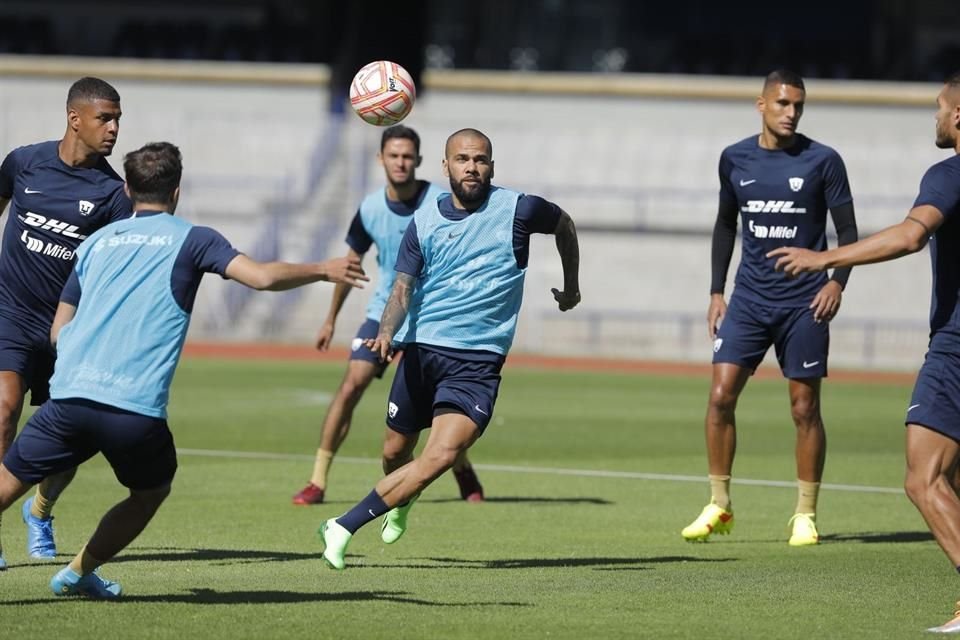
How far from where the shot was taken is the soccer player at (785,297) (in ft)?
33.7

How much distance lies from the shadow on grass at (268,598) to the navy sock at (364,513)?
45 cm

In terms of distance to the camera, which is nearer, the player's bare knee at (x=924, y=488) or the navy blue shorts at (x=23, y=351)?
the player's bare knee at (x=924, y=488)

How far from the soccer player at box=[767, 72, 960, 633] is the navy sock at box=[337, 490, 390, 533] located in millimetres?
2384

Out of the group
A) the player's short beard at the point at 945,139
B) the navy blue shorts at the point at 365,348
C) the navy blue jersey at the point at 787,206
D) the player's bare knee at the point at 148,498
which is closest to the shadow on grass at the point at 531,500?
the navy blue shorts at the point at 365,348

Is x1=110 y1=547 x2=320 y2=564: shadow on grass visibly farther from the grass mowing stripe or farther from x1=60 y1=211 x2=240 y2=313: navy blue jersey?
the grass mowing stripe

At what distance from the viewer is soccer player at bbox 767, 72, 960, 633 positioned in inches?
276

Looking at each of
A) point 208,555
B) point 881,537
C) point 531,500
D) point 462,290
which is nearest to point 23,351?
point 208,555

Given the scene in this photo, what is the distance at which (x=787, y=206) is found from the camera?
407 inches

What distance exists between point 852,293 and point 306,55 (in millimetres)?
14484

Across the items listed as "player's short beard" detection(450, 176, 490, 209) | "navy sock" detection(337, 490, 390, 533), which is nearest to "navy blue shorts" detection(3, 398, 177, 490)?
"navy sock" detection(337, 490, 390, 533)

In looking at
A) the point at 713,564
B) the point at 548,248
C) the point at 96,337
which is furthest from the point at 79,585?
the point at 548,248

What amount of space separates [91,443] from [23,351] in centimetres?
210

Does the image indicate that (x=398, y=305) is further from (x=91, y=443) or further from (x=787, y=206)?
(x=787, y=206)

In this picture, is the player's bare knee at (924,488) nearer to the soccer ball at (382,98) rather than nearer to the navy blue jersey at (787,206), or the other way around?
the navy blue jersey at (787,206)
